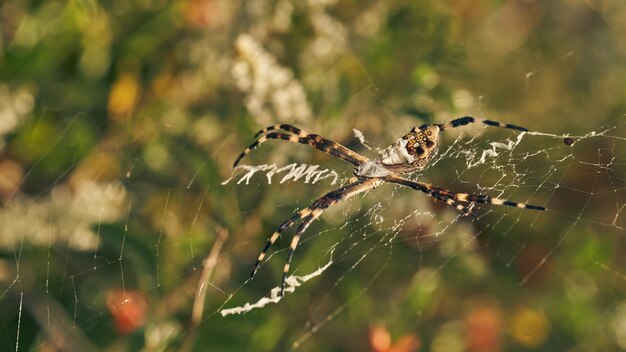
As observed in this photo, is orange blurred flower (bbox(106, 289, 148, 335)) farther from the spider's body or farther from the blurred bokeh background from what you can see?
the spider's body

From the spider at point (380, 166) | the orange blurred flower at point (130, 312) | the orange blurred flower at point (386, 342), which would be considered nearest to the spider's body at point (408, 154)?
the spider at point (380, 166)

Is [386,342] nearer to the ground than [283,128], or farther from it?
nearer to the ground

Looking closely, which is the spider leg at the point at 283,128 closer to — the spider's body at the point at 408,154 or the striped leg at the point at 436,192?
the spider's body at the point at 408,154

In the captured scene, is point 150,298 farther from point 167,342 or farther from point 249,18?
point 249,18

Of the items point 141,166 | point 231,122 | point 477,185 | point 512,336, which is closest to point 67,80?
point 141,166

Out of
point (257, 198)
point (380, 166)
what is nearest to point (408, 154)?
point (380, 166)

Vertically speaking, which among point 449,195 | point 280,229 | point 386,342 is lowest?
point 386,342

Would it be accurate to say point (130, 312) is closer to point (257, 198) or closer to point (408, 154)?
point (257, 198)
